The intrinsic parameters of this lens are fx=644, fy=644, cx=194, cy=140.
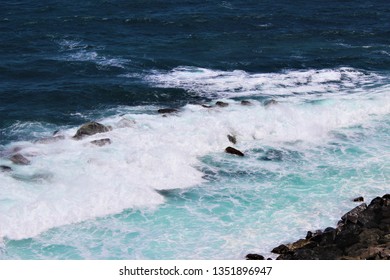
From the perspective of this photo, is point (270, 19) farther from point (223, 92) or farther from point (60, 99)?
point (60, 99)

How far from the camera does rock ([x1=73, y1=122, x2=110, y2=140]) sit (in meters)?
39.5

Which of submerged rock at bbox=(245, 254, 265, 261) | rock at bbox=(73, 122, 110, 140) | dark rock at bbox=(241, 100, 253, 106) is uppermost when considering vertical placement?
rock at bbox=(73, 122, 110, 140)

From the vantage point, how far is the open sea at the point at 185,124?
100ft

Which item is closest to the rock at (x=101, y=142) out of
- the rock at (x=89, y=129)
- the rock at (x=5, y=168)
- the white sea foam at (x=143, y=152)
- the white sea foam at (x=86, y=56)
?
the white sea foam at (x=143, y=152)

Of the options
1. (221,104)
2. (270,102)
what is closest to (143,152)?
(221,104)

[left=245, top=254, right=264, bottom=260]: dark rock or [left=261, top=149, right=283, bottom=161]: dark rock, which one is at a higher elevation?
[left=261, top=149, right=283, bottom=161]: dark rock

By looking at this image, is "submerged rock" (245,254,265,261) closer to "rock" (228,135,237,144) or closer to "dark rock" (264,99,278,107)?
"rock" (228,135,237,144)

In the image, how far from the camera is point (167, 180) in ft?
116

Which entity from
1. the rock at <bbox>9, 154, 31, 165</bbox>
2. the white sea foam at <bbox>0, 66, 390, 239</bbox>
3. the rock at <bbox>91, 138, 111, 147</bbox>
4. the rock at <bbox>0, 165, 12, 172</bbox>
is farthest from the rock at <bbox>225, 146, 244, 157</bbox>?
the rock at <bbox>0, 165, 12, 172</bbox>

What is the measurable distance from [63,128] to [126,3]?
33.3 metres

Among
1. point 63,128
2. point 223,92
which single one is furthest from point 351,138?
point 63,128

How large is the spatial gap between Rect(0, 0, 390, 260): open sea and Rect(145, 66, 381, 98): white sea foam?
17 centimetres

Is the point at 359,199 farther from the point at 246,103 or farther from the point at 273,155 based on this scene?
the point at 246,103

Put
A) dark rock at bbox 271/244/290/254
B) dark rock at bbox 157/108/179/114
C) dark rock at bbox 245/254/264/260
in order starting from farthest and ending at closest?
dark rock at bbox 157/108/179/114, dark rock at bbox 271/244/290/254, dark rock at bbox 245/254/264/260
